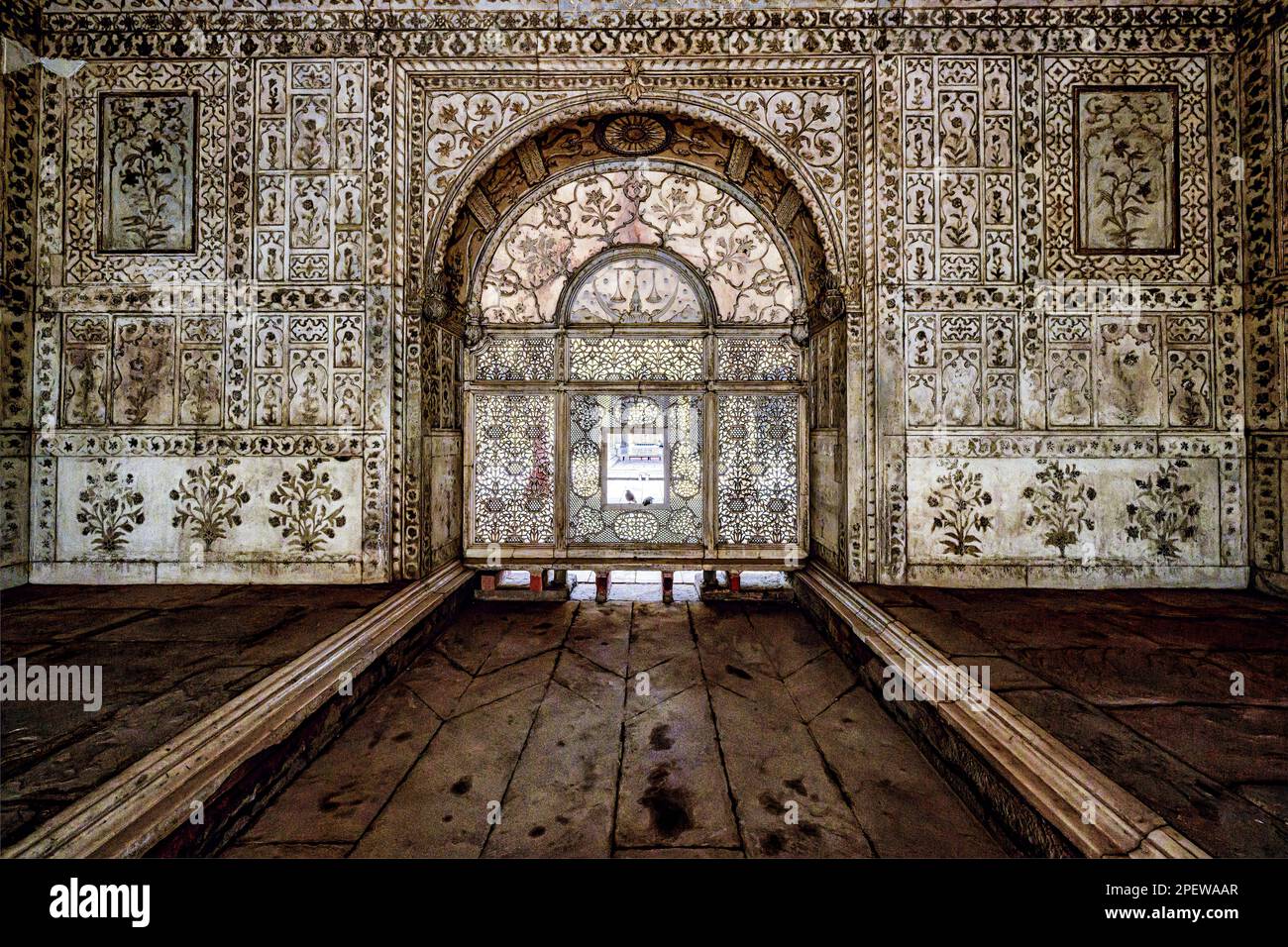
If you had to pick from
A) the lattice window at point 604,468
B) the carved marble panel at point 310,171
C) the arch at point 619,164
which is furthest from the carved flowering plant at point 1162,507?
the carved marble panel at point 310,171

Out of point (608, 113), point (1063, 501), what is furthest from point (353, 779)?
point (1063, 501)

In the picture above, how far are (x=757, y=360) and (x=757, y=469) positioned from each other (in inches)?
32.9

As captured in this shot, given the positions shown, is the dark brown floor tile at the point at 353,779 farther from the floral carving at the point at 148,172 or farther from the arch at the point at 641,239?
the floral carving at the point at 148,172

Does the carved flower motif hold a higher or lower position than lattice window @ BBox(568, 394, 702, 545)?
higher

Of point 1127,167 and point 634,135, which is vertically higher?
point 634,135

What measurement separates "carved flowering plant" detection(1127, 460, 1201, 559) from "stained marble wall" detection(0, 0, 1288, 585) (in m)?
0.02

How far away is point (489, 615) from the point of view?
3.66 m

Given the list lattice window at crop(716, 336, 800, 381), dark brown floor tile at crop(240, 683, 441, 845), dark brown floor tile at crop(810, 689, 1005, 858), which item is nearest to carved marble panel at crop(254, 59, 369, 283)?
lattice window at crop(716, 336, 800, 381)

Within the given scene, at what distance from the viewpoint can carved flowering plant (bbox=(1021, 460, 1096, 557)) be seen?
3418mm

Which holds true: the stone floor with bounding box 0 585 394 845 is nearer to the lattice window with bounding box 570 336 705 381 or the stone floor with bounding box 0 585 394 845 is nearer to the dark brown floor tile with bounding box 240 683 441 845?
the dark brown floor tile with bounding box 240 683 441 845

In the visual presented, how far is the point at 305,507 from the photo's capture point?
11.4ft

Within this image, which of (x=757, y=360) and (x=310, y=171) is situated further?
(x=757, y=360)

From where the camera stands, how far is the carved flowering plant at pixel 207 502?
11.4 ft

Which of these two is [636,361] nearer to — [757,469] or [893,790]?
[757,469]
